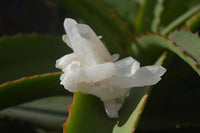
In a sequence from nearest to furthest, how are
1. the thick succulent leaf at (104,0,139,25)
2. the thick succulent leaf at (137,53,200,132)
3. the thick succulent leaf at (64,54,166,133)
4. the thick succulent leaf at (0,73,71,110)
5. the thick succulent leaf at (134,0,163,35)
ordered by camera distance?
1. the thick succulent leaf at (64,54,166,133)
2. the thick succulent leaf at (0,73,71,110)
3. the thick succulent leaf at (137,53,200,132)
4. the thick succulent leaf at (134,0,163,35)
5. the thick succulent leaf at (104,0,139,25)

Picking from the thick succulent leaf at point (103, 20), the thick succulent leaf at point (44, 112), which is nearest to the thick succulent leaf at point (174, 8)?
the thick succulent leaf at point (103, 20)

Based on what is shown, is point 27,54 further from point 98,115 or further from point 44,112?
point 98,115

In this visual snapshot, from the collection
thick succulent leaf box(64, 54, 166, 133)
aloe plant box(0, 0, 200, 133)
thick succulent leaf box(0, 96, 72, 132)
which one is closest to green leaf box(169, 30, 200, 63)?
aloe plant box(0, 0, 200, 133)

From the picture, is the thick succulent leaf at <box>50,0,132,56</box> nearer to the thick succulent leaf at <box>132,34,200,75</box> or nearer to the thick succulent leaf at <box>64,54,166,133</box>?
the thick succulent leaf at <box>132,34,200,75</box>

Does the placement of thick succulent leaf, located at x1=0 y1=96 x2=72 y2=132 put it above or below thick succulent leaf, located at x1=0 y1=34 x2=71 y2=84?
below

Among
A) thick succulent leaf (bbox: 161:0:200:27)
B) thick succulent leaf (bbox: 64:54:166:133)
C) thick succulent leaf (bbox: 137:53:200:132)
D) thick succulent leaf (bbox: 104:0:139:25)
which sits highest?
thick succulent leaf (bbox: 104:0:139:25)

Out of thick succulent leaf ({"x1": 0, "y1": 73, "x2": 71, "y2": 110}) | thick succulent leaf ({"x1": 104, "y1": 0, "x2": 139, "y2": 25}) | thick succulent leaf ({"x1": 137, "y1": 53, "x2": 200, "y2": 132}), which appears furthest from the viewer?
thick succulent leaf ({"x1": 104, "y1": 0, "x2": 139, "y2": 25})
